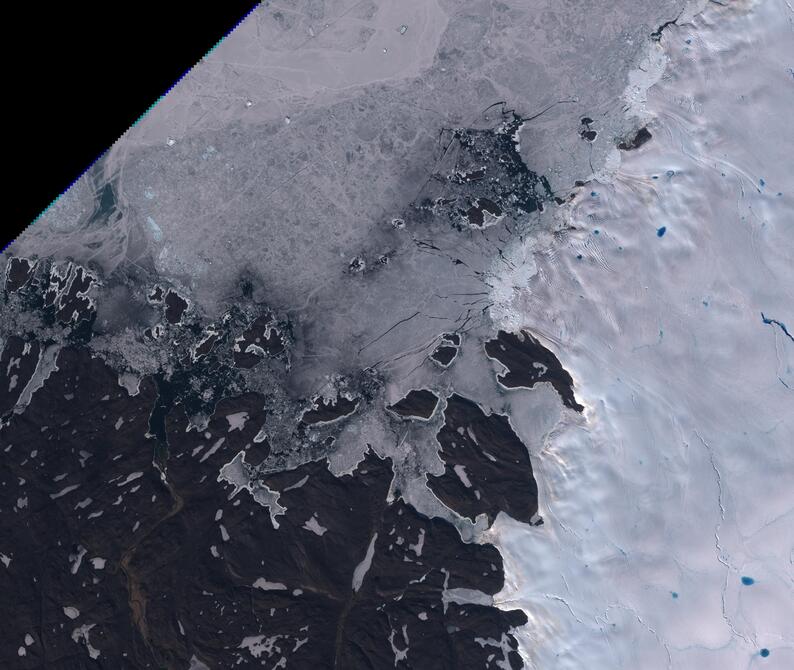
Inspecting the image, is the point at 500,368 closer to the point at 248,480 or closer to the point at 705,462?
the point at 705,462

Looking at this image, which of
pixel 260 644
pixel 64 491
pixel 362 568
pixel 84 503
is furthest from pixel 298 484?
pixel 64 491

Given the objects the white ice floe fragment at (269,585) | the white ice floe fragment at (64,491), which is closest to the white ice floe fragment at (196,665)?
the white ice floe fragment at (269,585)

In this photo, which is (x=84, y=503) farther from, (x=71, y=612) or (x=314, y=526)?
(x=314, y=526)

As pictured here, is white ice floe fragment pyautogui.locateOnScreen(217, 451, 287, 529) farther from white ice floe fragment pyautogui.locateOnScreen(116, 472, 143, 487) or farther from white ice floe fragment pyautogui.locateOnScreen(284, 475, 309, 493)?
white ice floe fragment pyautogui.locateOnScreen(116, 472, 143, 487)

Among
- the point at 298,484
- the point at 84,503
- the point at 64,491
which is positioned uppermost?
the point at 64,491

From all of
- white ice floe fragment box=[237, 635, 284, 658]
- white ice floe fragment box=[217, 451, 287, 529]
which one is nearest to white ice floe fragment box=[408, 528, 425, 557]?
white ice floe fragment box=[217, 451, 287, 529]

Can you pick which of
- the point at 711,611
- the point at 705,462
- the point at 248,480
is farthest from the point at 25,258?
the point at 711,611
